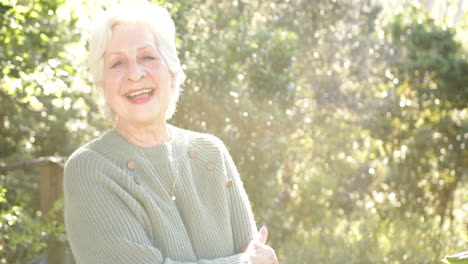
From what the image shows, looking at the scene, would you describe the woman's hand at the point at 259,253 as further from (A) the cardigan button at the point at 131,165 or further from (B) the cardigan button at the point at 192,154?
(A) the cardigan button at the point at 131,165

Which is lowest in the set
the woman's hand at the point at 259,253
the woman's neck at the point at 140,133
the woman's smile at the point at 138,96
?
the woman's hand at the point at 259,253

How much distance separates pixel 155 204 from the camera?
2240 millimetres

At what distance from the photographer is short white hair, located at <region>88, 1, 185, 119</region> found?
7.55ft

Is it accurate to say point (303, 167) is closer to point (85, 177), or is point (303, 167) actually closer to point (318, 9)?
Result: point (318, 9)

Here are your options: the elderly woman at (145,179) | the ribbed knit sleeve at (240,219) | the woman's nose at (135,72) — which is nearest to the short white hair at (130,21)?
the elderly woman at (145,179)

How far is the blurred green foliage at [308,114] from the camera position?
19.0 ft

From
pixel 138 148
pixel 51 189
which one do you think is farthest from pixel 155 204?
pixel 51 189

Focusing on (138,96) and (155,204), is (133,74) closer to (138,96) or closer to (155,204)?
(138,96)

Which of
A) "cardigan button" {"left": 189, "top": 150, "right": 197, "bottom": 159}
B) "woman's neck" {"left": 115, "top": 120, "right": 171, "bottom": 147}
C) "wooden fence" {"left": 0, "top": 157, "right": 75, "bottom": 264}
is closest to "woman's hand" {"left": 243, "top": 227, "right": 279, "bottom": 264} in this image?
"cardigan button" {"left": 189, "top": 150, "right": 197, "bottom": 159}

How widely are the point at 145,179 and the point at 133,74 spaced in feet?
1.17

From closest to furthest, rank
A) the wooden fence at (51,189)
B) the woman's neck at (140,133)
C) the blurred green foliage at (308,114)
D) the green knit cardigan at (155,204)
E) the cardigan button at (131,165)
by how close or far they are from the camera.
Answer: the green knit cardigan at (155,204) < the cardigan button at (131,165) < the woman's neck at (140,133) < the wooden fence at (51,189) < the blurred green foliage at (308,114)

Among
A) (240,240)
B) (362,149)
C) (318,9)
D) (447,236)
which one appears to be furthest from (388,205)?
(240,240)

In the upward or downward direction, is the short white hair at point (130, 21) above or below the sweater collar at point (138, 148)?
above

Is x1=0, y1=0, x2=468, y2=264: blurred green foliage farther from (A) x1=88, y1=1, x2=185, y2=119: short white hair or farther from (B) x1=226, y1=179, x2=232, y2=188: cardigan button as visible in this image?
(B) x1=226, y1=179, x2=232, y2=188: cardigan button
